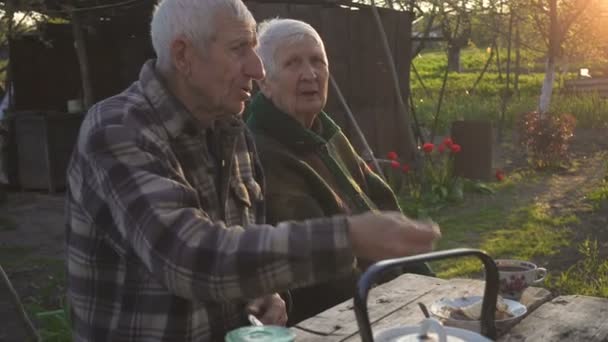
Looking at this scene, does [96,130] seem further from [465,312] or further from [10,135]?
[10,135]

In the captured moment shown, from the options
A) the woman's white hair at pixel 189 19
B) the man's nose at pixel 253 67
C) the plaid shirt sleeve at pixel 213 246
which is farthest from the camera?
the man's nose at pixel 253 67

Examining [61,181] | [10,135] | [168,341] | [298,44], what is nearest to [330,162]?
[298,44]

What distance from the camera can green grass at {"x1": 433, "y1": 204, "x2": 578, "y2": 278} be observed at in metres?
5.56

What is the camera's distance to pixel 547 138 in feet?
32.1

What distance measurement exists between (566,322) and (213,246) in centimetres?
118

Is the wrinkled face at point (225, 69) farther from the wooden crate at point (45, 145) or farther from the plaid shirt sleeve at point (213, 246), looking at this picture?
the wooden crate at point (45, 145)

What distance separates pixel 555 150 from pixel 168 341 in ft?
29.3

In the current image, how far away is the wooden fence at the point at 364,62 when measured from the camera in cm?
789

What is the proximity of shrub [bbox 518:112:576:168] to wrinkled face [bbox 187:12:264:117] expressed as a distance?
8477 millimetres

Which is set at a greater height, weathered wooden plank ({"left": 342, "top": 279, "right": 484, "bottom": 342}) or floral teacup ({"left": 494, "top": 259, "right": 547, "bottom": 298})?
floral teacup ({"left": 494, "top": 259, "right": 547, "bottom": 298})

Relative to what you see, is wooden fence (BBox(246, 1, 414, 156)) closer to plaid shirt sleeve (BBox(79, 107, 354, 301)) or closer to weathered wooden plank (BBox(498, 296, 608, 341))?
weathered wooden plank (BBox(498, 296, 608, 341))

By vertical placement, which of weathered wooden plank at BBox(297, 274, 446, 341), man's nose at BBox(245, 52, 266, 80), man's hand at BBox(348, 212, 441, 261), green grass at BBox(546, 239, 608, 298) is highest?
man's nose at BBox(245, 52, 266, 80)

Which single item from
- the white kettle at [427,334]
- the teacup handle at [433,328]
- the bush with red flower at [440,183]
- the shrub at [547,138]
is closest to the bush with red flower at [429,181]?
the bush with red flower at [440,183]

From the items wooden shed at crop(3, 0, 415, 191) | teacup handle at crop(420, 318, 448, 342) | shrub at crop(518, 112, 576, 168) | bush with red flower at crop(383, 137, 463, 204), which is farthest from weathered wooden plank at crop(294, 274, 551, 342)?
shrub at crop(518, 112, 576, 168)
